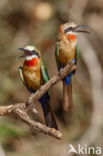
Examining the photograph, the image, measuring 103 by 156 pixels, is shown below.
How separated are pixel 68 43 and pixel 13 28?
14.5 ft

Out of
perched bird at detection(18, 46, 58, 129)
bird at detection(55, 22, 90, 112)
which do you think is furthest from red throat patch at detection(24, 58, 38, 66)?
bird at detection(55, 22, 90, 112)

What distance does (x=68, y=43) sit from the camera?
3.84m

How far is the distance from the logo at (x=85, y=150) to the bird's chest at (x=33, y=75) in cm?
224

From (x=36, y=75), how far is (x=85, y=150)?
2.48 metres

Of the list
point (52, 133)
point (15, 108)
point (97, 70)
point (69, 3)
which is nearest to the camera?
point (52, 133)

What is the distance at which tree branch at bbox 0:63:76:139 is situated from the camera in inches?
134

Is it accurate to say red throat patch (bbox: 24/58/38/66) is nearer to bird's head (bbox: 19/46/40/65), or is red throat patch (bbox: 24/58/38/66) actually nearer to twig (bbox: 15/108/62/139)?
bird's head (bbox: 19/46/40/65)

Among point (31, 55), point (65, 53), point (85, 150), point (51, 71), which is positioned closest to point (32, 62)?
point (31, 55)

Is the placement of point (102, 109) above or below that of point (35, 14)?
below

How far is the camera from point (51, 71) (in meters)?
7.05

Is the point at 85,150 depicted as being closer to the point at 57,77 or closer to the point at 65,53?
the point at 65,53

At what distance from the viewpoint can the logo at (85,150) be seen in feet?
20.4

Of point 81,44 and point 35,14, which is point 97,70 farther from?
point 35,14

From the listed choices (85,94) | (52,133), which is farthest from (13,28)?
(52,133)
